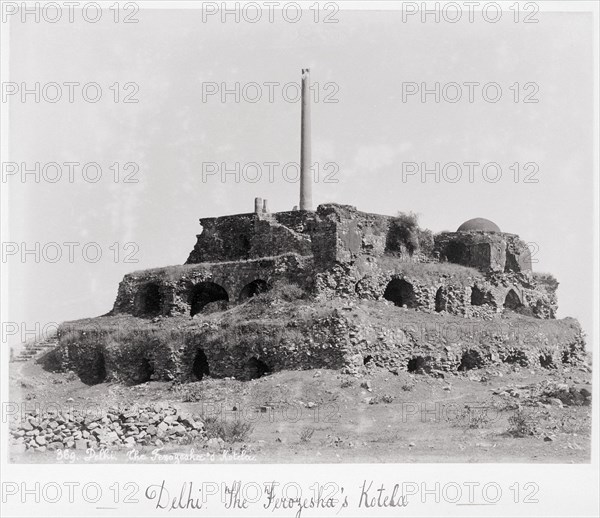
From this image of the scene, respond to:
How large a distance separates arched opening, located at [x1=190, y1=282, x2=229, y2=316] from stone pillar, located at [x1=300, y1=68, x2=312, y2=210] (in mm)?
5692

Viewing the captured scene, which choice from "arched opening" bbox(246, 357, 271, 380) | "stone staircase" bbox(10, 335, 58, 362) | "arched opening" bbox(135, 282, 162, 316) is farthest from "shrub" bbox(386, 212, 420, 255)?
"stone staircase" bbox(10, 335, 58, 362)

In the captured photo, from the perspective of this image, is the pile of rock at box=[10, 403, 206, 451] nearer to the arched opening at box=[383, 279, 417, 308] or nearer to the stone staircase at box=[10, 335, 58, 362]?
the arched opening at box=[383, 279, 417, 308]

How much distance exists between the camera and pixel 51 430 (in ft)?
58.6

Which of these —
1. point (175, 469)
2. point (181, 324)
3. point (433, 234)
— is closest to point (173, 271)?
point (181, 324)

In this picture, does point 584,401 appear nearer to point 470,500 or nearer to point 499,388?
point 499,388

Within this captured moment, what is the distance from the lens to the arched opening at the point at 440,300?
32562 millimetres

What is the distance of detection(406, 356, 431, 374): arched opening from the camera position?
2784 centimetres

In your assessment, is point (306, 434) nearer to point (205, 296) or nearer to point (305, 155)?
point (205, 296)

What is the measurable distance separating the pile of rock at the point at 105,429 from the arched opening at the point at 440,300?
49.8 feet

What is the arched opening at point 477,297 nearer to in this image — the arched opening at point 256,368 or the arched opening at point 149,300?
the arched opening at point 256,368

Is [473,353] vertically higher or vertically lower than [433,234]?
lower

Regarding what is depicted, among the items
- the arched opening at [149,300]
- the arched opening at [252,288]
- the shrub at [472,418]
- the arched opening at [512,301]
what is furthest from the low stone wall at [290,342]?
the shrub at [472,418]

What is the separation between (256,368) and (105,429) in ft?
32.4

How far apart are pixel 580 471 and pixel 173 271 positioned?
66.5 ft
